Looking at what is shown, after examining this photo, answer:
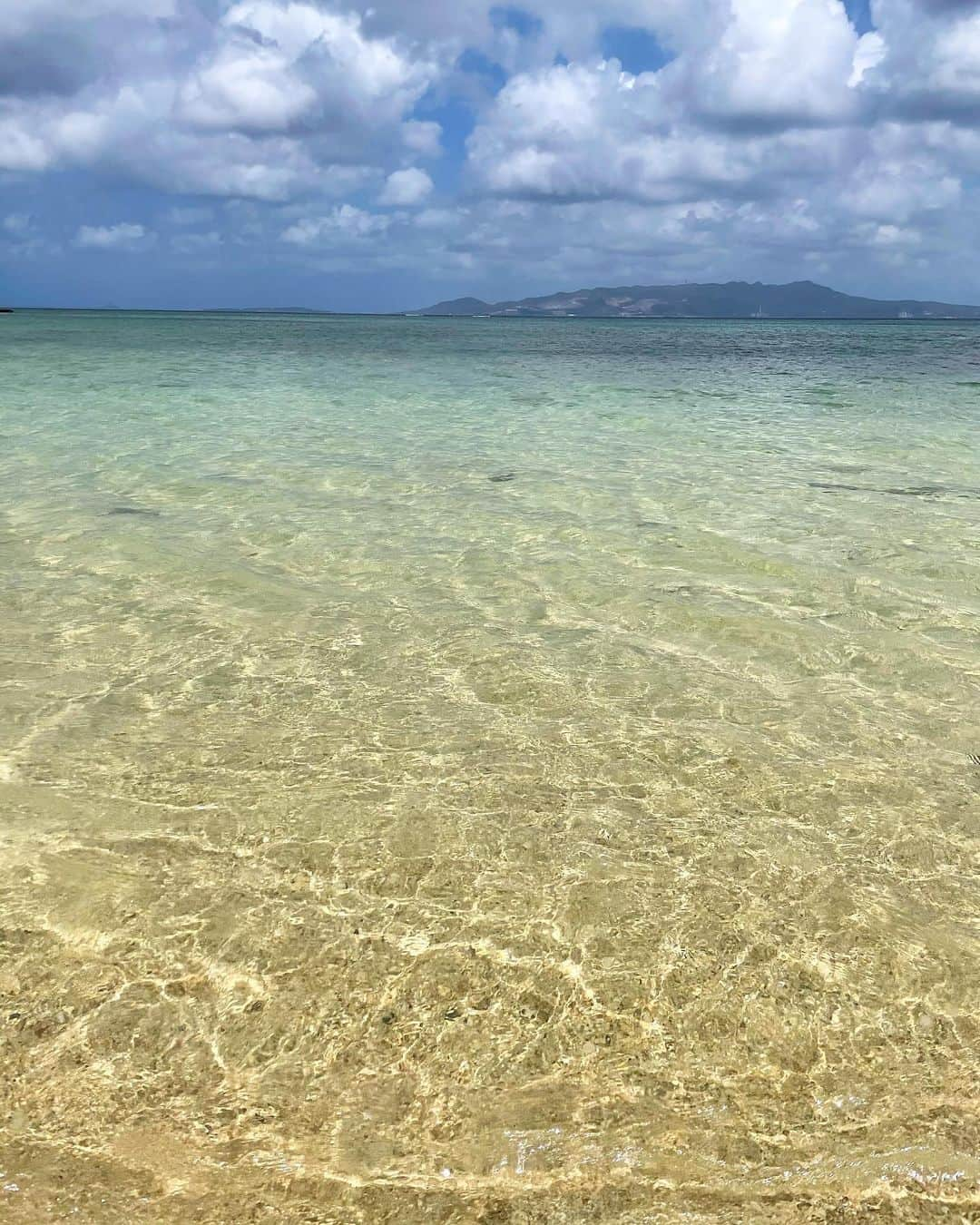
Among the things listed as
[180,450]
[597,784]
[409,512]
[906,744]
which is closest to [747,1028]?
[597,784]

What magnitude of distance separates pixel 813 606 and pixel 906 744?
1.98 metres

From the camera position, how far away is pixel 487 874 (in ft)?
10.2

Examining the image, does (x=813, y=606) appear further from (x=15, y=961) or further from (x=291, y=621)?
(x=15, y=961)

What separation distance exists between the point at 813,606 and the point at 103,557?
208 inches

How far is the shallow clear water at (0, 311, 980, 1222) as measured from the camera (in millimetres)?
2102

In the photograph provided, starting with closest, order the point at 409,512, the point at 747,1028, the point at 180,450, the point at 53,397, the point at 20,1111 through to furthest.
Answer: the point at 20,1111 → the point at 747,1028 → the point at 409,512 → the point at 180,450 → the point at 53,397

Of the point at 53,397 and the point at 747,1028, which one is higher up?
the point at 53,397

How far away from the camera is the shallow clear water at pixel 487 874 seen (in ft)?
6.89

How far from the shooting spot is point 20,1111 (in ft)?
7.06

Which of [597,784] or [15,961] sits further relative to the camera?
[597,784]

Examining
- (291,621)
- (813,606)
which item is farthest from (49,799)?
(813,606)

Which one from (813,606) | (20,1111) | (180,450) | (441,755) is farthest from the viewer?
(180,450)

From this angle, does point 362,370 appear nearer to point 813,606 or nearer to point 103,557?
point 103,557

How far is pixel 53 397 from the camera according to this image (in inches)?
713
